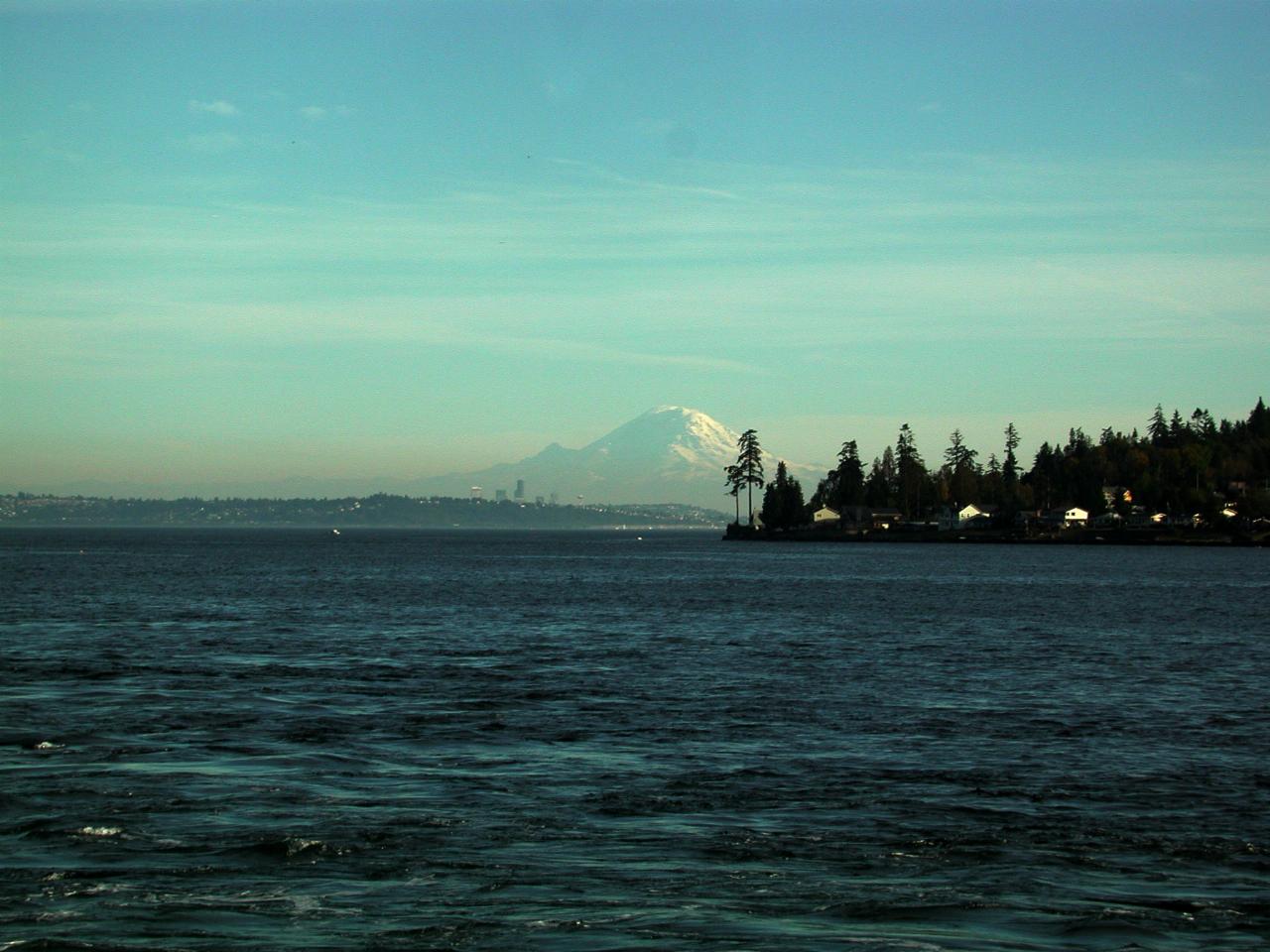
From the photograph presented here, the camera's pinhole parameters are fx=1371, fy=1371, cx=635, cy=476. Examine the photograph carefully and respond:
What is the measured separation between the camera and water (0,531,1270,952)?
15.6m

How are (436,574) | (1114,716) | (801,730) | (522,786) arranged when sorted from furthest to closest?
(436,574)
(1114,716)
(801,730)
(522,786)

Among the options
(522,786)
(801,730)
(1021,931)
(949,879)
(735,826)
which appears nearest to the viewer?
(1021,931)

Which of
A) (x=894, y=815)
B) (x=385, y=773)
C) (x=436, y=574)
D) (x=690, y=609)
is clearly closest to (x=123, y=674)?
(x=385, y=773)

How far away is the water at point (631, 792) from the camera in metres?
15.6

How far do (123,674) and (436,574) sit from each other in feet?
268

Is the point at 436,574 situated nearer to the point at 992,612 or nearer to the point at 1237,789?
the point at 992,612

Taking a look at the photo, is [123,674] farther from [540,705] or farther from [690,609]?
[690,609]

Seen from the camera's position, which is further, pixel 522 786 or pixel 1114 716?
pixel 1114 716

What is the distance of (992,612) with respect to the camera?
72375 mm

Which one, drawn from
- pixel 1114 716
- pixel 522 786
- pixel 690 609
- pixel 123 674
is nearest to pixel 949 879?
pixel 522 786

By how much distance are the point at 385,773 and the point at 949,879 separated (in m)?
10.8

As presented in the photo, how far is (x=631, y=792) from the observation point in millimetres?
22469

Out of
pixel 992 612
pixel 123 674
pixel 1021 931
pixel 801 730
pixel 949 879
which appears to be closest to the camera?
pixel 1021 931

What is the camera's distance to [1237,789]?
75.6 ft
